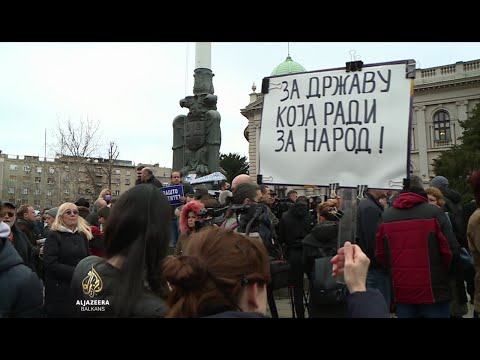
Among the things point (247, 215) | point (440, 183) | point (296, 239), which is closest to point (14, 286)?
point (247, 215)

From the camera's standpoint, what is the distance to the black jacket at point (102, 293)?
7.11ft

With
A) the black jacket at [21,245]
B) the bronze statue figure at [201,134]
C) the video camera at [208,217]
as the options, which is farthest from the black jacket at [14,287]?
the bronze statue figure at [201,134]

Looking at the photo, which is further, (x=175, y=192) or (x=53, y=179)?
(x=53, y=179)

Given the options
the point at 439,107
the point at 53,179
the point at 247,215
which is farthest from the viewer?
the point at 439,107

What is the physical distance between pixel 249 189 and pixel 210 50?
1058 centimetres

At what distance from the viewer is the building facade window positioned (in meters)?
48.8

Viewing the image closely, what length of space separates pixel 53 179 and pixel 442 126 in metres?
39.0

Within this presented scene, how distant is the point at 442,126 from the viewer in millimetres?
49219

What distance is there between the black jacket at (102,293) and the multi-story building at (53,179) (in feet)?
2.27

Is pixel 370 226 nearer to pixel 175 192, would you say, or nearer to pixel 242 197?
pixel 242 197

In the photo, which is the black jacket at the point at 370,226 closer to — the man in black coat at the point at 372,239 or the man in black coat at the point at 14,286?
the man in black coat at the point at 372,239

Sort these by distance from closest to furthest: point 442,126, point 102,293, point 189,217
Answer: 1. point 102,293
2. point 189,217
3. point 442,126
